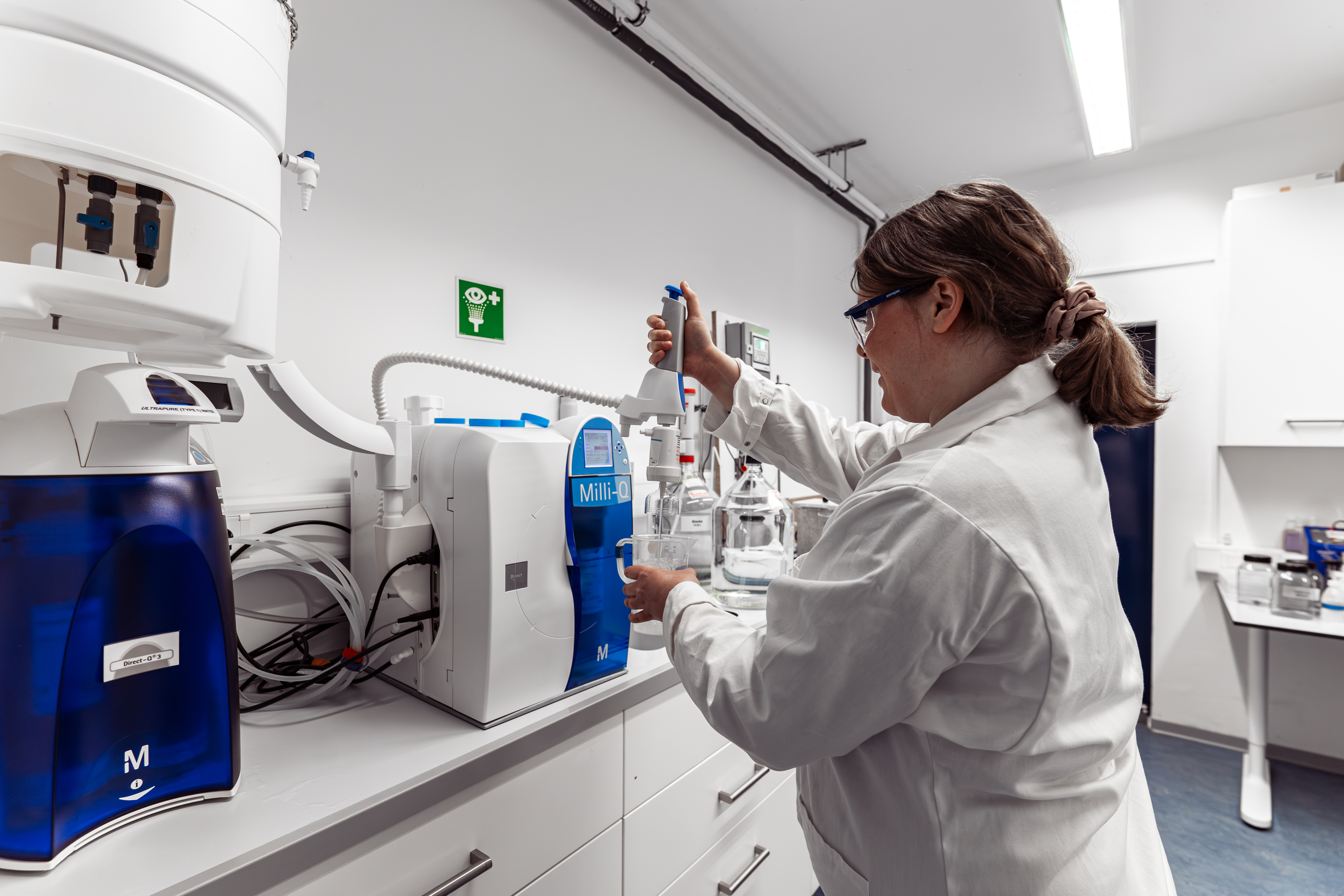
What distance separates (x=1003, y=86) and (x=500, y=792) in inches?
112

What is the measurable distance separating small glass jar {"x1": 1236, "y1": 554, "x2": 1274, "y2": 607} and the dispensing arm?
8.78ft

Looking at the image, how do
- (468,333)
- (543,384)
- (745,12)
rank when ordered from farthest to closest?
(745,12) < (468,333) < (543,384)

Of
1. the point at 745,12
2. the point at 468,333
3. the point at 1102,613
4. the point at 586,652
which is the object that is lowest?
the point at 586,652

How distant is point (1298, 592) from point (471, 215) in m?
3.13

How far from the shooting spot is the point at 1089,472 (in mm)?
781

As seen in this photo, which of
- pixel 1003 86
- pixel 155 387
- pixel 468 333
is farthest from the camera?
pixel 1003 86

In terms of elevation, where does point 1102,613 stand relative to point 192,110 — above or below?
below

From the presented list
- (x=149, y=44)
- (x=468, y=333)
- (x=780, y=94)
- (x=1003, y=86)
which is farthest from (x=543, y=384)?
(x=1003, y=86)

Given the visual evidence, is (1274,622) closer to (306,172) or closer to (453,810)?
(453,810)

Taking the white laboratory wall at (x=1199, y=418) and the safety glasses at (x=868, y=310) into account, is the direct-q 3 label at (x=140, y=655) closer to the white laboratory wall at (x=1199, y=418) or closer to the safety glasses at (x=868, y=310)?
the safety glasses at (x=868, y=310)

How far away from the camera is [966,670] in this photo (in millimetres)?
678

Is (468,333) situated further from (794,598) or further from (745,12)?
(745,12)

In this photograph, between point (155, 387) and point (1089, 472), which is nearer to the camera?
point (155, 387)

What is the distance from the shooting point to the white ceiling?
1976 millimetres
